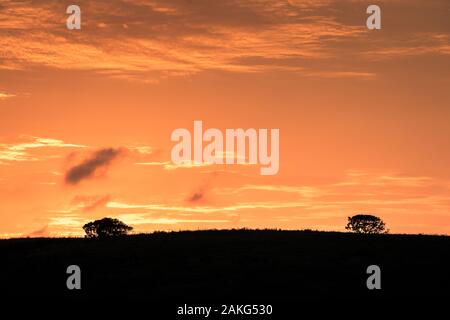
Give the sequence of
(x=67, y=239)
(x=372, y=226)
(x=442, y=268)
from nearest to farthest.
→ (x=442, y=268) < (x=67, y=239) < (x=372, y=226)

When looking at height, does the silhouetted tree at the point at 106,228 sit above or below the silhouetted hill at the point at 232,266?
above

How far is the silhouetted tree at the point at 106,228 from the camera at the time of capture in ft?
344

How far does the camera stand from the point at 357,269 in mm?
54625

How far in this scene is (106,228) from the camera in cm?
10625

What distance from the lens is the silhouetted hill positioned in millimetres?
49719

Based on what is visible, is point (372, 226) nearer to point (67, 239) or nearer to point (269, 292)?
point (67, 239)

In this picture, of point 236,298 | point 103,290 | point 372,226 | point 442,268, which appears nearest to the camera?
point 236,298

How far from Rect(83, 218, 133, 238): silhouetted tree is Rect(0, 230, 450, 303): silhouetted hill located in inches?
1387

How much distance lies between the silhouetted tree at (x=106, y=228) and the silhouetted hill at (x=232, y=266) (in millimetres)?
35236

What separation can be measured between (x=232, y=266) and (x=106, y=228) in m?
52.8

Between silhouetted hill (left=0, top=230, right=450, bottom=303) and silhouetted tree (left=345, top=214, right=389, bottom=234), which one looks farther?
silhouetted tree (left=345, top=214, right=389, bottom=234)
